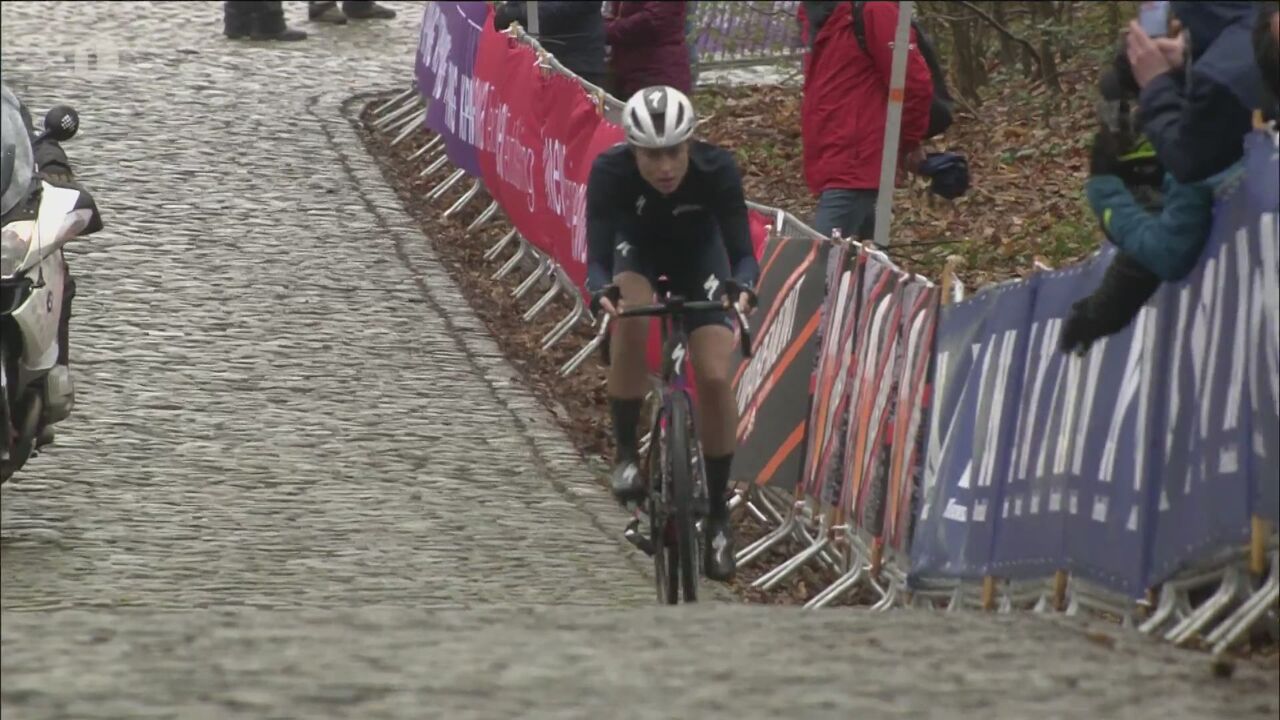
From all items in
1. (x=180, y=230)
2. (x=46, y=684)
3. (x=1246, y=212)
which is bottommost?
(x=180, y=230)

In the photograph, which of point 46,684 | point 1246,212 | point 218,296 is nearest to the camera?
point 46,684

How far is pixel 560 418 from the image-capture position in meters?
13.2

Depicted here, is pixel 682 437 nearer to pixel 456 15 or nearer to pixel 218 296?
pixel 218 296

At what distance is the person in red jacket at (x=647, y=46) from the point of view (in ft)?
54.3

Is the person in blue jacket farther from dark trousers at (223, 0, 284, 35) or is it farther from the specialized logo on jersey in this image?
dark trousers at (223, 0, 284, 35)

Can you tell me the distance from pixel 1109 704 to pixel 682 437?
344 centimetres

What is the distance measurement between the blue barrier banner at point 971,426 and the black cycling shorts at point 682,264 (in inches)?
45.0

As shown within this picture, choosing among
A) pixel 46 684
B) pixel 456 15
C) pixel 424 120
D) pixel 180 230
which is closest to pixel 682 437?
pixel 46 684

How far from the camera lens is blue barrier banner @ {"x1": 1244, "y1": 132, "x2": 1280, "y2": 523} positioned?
6.40 m

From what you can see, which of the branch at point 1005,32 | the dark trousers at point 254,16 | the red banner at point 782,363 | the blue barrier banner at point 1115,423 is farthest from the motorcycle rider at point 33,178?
the dark trousers at point 254,16

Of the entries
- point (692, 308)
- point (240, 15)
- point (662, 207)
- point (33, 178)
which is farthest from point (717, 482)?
point (240, 15)

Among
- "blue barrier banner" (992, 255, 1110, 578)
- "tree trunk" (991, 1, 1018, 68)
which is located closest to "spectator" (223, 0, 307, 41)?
"tree trunk" (991, 1, 1018, 68)

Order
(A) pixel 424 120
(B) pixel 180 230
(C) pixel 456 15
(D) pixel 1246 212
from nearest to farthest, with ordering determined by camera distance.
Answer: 1. (D) pixel 1246 212
2. (B) pixel 180 230
3. (C) pixel 456 15
4. (A) pixel 424 120

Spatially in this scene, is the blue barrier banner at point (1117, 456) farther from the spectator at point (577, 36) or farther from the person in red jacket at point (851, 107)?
the spectator at point (577, 36)
